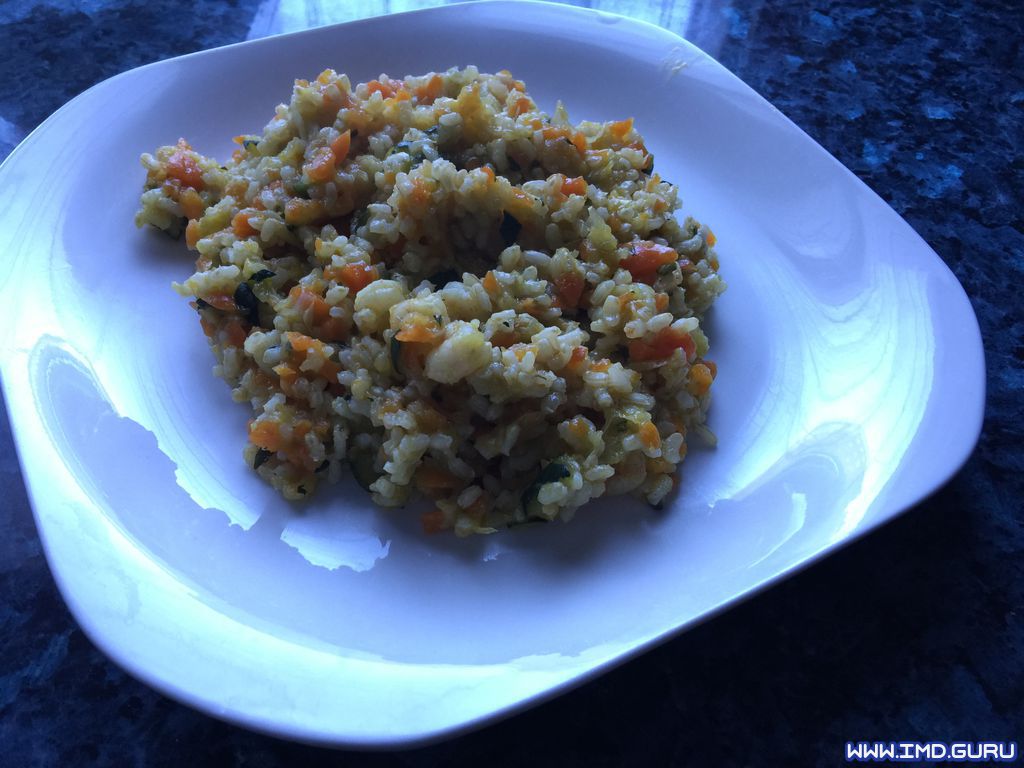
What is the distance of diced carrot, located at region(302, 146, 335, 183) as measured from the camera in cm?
223

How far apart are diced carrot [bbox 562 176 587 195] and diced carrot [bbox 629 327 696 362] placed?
48cm

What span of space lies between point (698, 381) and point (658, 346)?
0.16 m

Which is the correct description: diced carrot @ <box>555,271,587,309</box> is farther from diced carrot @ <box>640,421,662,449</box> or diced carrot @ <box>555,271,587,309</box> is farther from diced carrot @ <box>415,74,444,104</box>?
diced carrot @ <box>415,74,444,104</box>

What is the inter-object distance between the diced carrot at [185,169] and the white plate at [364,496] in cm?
16

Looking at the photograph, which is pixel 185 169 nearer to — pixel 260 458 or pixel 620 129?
pixel 260 458

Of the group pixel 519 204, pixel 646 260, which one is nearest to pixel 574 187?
pixel 519 204

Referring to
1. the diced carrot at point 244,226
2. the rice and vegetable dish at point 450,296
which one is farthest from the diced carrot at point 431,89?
the diced carrot at point 244,226

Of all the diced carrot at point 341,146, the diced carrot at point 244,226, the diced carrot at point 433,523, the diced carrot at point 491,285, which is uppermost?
the diced carrot at point 341,146

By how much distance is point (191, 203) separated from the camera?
7.91ft

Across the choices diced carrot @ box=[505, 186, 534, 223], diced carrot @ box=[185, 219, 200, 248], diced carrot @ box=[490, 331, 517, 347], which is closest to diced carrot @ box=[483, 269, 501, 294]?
diced carrot @ box=[490, 331, 517, 347]

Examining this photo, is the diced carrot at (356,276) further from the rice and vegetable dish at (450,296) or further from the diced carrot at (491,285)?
the diced carrot at (491,285)

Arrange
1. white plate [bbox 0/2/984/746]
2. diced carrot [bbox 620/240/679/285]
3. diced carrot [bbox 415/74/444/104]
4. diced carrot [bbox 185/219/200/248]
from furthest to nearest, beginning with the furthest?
diced carrot [bbox 415/74/444/104]
diced carrot [bbox 185/219/200/248]
diced carrot [bbox 620/240/679/285]
white plate [bbox 0/2/984/746]

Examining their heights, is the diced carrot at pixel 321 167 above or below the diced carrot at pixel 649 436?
above

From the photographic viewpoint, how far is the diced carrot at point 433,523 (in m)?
1.90
